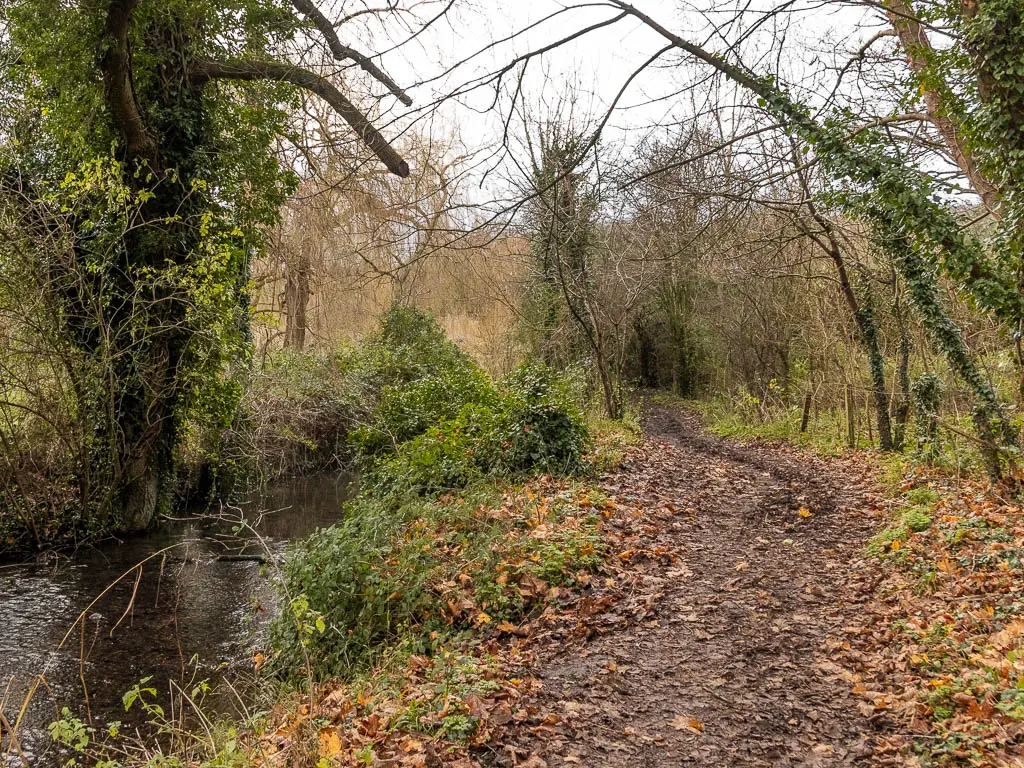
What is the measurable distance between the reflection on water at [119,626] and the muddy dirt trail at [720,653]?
275 centimetres

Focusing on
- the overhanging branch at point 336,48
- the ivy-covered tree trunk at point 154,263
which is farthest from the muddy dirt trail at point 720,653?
the ivy-covered tree trunk at point 154,263

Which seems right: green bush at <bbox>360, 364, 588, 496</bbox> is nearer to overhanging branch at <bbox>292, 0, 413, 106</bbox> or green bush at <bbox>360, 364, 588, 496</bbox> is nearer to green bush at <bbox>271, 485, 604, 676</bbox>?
green bush at <bbox>271, 485, 604, 676</bbox>

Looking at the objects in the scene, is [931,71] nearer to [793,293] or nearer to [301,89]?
[301,89]

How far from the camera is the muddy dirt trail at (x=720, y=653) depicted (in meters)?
3.83

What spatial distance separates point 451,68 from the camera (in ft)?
17.6

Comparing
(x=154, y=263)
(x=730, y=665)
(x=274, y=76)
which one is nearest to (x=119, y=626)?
(x=154, y=263)

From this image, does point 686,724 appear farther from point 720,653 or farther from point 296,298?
point 296,298

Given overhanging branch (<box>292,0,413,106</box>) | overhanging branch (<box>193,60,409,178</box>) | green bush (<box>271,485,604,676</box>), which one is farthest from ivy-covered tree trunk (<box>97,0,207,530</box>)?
green bush (<box>271,485,604,676</box>)

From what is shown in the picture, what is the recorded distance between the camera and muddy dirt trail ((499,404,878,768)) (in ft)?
12.6

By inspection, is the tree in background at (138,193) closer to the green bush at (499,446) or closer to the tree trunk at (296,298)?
the green bush at (499,446)

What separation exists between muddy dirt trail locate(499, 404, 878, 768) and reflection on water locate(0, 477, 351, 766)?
275 cm

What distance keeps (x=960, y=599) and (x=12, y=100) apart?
13909mm

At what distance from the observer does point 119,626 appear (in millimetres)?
7824

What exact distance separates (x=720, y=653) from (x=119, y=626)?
22.8ft
